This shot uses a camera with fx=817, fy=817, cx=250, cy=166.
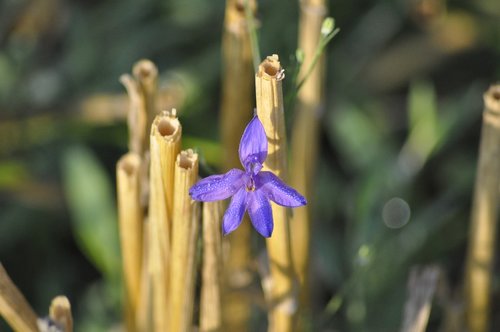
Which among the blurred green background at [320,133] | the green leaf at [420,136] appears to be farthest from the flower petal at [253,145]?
the green leaf at [420,136]

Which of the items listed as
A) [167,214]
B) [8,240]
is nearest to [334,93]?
[8,240]

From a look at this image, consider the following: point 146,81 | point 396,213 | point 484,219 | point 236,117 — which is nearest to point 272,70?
point 146,81

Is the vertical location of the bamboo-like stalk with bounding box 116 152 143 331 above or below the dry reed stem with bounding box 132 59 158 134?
below

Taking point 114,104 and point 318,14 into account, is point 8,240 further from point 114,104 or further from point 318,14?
point 318,14

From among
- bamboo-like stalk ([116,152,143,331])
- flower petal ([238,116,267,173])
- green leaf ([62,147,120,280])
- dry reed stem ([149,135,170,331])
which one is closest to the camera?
flower petal ([238,116,267,173])

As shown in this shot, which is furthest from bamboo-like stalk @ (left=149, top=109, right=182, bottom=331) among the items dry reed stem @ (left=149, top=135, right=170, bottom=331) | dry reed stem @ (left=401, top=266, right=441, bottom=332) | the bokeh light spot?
the bokeh light spot

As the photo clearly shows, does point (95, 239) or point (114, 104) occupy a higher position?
point (114, 104)

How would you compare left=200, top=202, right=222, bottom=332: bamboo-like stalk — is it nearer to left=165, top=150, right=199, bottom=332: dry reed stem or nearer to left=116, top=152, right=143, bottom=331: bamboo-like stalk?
left=165, top=150, right=199, bottom=332: dry reed stem
